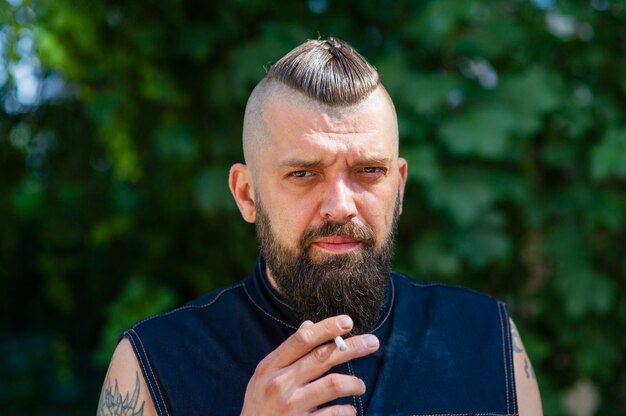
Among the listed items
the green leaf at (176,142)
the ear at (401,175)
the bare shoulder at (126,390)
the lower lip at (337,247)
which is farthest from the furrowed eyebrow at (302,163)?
the green leaf at (176,142)

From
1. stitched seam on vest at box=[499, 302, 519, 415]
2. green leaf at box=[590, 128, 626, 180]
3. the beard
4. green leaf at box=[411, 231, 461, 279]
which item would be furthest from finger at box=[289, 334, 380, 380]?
green leaf at box=[590, 128, 626, 180]

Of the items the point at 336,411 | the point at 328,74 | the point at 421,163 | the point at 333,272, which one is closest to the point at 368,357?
the point at 333,272

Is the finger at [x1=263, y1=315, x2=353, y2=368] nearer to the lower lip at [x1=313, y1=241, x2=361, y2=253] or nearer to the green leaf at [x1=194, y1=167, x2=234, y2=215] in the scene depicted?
the lower lip at [x1=313, y1=241, x2=361, y2=253]

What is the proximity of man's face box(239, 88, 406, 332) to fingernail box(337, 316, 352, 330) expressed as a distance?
0.31 metres

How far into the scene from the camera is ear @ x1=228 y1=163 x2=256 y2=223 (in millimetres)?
2201

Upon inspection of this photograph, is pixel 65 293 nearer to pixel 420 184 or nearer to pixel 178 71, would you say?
pixel 178 71

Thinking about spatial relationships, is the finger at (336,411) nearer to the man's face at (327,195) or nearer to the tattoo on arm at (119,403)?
the man's face at (327,195)

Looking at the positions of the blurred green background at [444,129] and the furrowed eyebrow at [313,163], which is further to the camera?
the blurred green background at [444,129]

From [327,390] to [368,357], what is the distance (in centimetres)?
49

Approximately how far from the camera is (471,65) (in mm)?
3768

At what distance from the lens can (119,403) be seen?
2061mm

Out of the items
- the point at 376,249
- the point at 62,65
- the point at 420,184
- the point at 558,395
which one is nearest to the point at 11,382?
the point at 62,65

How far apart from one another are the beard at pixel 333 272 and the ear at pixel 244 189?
0.08 meters

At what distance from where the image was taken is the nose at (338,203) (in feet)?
6.26
